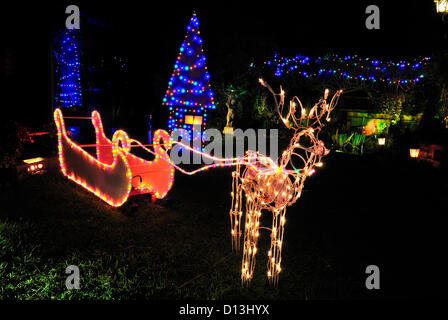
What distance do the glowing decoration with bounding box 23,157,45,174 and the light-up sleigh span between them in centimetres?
94

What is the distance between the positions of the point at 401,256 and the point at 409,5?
1261 cm

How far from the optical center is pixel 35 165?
6.89 metres

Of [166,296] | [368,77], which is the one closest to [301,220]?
[166,296]

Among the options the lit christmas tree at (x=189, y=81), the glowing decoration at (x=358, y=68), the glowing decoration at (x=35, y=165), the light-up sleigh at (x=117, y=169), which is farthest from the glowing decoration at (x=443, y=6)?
the glowing decoration at (x=35, y=165)

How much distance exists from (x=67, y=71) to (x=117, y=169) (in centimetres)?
659

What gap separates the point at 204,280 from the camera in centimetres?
341

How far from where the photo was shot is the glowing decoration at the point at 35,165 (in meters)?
6.71

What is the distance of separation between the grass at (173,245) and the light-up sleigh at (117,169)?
1.00ft

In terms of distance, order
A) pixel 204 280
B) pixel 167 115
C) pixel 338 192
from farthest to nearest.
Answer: pixel 167 115
pixel 338 192
pixel 204 280

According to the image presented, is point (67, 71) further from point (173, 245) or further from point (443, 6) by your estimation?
point (443, 6)

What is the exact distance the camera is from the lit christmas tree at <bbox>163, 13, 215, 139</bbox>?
10.4 meters

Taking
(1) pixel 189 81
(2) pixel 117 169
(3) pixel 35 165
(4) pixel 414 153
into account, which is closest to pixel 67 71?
(1) pixel 189 81
